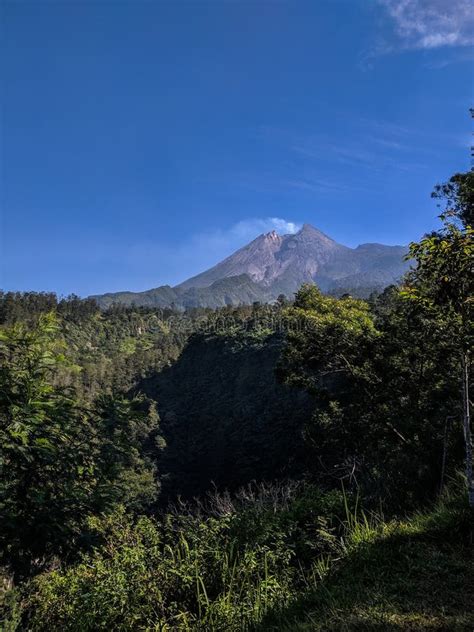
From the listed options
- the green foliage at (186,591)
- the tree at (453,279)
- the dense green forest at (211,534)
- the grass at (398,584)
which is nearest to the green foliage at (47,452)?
the dense green forest at (211,534)

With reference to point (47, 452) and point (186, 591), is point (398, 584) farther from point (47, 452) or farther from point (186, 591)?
point (47, 452)

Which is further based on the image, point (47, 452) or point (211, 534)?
point (211, 534)

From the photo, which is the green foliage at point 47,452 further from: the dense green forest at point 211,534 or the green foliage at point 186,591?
the green foliage at point 186,591

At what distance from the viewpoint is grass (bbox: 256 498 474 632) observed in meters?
2.41

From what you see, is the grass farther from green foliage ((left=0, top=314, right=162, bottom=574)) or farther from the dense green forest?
green foliage ((left=0, top=314, right=162, bottom=574))

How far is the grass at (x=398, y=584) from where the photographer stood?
2.41m

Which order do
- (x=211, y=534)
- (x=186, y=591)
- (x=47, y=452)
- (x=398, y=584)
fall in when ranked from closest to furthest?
(x=398, y=584) → (x=47, y=452) → (x=186, y=591) → (x=211, y=534)

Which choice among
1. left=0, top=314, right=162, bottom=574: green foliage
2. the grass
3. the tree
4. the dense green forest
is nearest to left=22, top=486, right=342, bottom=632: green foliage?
the dense green forest

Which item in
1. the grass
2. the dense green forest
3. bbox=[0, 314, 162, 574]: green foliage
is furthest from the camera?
bbox=[0, 314, 162, 574]: green foliage

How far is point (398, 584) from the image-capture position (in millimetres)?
2777

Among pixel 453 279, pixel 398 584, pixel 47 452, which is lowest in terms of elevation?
pixel 398 584

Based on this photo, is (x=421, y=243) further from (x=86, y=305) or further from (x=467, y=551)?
(x=86, y=305)

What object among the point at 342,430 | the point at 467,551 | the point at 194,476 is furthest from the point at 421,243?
the point at 194,476

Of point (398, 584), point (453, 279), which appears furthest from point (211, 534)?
point (453, 279)
